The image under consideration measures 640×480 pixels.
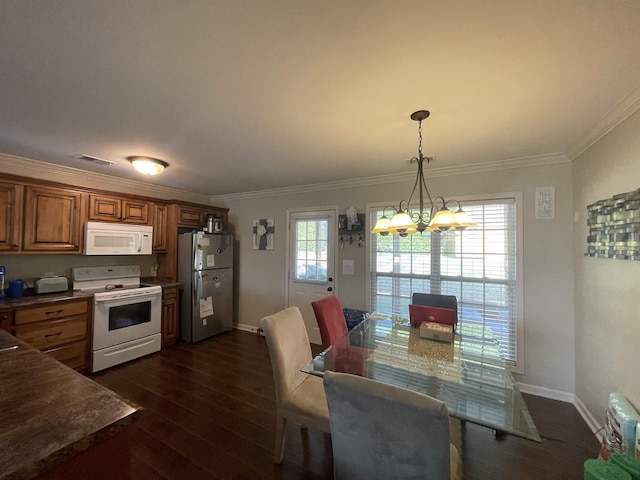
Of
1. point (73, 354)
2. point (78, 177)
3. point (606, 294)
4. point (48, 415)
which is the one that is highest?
point (78, 177)

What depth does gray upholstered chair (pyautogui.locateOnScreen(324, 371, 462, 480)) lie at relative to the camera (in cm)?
97

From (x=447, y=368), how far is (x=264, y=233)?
131 inches

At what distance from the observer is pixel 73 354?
2803mm

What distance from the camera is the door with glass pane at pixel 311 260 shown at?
12.5 feet

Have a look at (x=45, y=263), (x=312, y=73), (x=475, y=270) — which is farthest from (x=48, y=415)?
(x=475, y=270)

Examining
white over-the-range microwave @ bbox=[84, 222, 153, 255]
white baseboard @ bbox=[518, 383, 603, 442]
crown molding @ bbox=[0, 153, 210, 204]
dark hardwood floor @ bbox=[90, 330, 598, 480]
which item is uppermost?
crown molding @ bbox=[0, 153, 210, 204]

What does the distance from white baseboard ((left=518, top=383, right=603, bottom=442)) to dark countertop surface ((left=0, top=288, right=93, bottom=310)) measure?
4.75 meters

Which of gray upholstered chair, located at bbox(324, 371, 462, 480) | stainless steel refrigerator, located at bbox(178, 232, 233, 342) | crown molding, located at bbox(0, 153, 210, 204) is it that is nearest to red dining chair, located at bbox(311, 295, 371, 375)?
gray upholstered chair, located at bbox(324, 371, 462, 480)

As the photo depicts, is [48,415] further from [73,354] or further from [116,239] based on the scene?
[116,239]

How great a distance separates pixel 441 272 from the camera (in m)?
3.09

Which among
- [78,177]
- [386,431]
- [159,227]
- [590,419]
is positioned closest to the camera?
[386,431]

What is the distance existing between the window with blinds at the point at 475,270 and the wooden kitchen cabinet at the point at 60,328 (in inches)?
136

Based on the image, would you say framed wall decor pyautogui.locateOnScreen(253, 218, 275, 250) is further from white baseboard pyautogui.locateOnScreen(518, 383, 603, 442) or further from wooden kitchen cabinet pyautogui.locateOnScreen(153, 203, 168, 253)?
white baseboard pyautogui.locateOnScreen(518, 383, 603, 442)

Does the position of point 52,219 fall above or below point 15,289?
above
